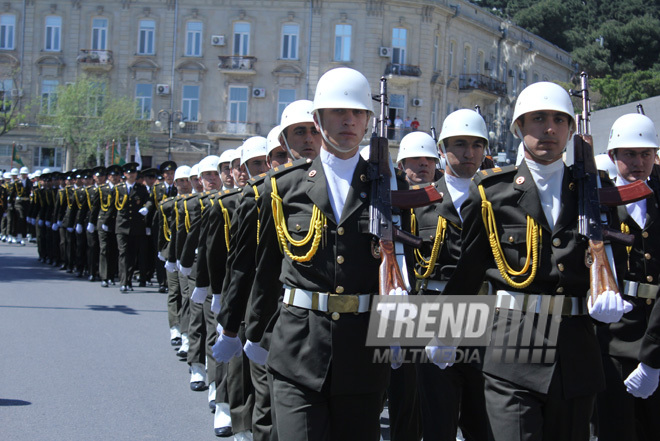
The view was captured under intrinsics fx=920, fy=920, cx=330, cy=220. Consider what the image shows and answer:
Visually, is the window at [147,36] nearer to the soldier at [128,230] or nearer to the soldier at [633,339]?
the soldier at [128,230]

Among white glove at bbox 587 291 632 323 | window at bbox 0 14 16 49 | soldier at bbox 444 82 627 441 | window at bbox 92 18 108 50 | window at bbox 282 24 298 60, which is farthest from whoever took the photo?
window at bbox 0 14 16 49

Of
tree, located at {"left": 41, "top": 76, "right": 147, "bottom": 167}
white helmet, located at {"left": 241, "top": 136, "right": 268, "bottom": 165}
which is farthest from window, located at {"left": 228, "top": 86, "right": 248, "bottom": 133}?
white helmet, located at {"left": 241, "top": 136, "right": 268, "bottom": 165}

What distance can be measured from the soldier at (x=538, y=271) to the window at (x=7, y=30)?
174 feet

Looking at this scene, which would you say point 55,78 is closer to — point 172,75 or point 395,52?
point 172,75

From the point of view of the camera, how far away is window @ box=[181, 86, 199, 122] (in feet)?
173

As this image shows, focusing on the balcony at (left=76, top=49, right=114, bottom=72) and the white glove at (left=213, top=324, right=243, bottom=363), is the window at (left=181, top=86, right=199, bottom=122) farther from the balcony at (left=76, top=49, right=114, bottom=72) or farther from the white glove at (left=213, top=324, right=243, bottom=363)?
the white glove at (left=213, top=324, right=243, bottom=363)

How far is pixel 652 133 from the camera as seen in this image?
20.2 feet

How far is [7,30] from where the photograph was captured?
53.1 m

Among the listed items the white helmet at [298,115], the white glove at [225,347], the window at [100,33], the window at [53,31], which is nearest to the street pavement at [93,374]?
the white glove at [225,347]

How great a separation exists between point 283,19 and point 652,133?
4701 centimetres

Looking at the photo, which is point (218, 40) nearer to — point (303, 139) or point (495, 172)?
point (303, 139)

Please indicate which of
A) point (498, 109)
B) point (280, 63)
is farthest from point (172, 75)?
point (498, 109)

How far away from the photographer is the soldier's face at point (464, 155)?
21.9 feet

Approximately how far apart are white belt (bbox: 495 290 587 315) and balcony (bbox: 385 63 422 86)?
46986 millimetres
